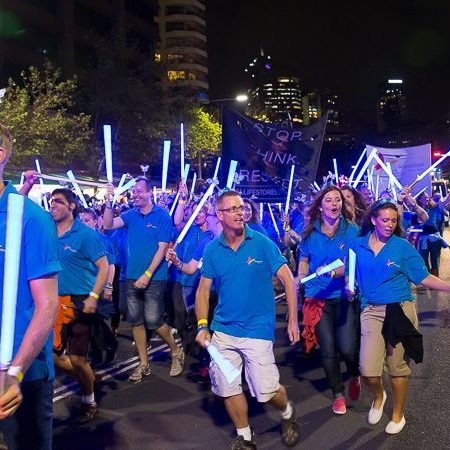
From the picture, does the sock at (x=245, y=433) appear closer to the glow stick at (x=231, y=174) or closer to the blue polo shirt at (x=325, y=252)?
the blue polo shirt at (x=325, y=252)

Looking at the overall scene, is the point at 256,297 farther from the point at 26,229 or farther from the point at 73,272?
the point at 26,229

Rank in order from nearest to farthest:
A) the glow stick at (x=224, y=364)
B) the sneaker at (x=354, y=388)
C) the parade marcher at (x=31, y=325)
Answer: the parade marcher at (x=31, y=325) → the glow stick at (x=224, y=364) → the sneaker at (x=354, y=388)

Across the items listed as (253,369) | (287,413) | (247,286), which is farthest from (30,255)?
(287,413)

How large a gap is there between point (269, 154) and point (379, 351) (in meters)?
4.95

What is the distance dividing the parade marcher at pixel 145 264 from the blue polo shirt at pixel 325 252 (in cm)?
151

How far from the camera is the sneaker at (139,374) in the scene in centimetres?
596

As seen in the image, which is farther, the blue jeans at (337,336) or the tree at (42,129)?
the tree at (42,129)

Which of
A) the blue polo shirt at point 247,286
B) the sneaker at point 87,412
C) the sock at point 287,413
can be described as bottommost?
the sneaker at point 87,412

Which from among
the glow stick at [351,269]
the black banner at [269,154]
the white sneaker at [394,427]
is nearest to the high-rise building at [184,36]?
the black banner at [269,154]

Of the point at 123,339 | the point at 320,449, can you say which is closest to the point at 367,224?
the point at 320,449

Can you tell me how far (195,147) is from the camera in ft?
143

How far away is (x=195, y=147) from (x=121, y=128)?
39.4 ft

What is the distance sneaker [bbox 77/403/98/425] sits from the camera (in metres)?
4.95

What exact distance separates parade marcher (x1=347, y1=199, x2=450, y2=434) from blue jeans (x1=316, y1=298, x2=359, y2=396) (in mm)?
355
